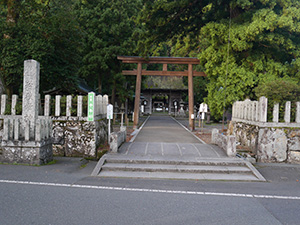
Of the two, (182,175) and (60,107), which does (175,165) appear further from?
(60,107)

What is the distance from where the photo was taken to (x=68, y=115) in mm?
9352

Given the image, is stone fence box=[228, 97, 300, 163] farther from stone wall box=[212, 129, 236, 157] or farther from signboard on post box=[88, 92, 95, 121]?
signboard on post box=[88, 92, 95, 121]

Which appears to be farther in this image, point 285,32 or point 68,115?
point 285,32

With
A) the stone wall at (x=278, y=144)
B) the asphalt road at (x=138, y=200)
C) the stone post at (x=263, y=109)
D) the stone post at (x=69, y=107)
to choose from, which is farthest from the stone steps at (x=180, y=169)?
the stone post at (x=69, y=107)

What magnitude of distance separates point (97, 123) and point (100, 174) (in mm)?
2940

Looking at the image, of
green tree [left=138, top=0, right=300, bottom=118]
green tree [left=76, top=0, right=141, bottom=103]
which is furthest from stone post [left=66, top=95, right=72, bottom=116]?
green tree [left=76, top=0, right=141, bottom=103]

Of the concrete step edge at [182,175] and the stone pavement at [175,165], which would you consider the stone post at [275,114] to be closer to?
the stone pavement at [175,165]

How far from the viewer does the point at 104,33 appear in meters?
21.5

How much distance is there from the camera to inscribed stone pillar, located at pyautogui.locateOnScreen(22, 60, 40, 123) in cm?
799

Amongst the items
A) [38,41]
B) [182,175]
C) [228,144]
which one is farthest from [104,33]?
[182,175]

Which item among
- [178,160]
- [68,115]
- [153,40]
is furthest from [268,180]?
[153,40]

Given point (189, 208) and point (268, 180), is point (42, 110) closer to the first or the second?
point (189, 208)

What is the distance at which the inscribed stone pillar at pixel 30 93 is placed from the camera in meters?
7.99

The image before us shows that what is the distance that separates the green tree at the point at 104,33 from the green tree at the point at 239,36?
592cm
